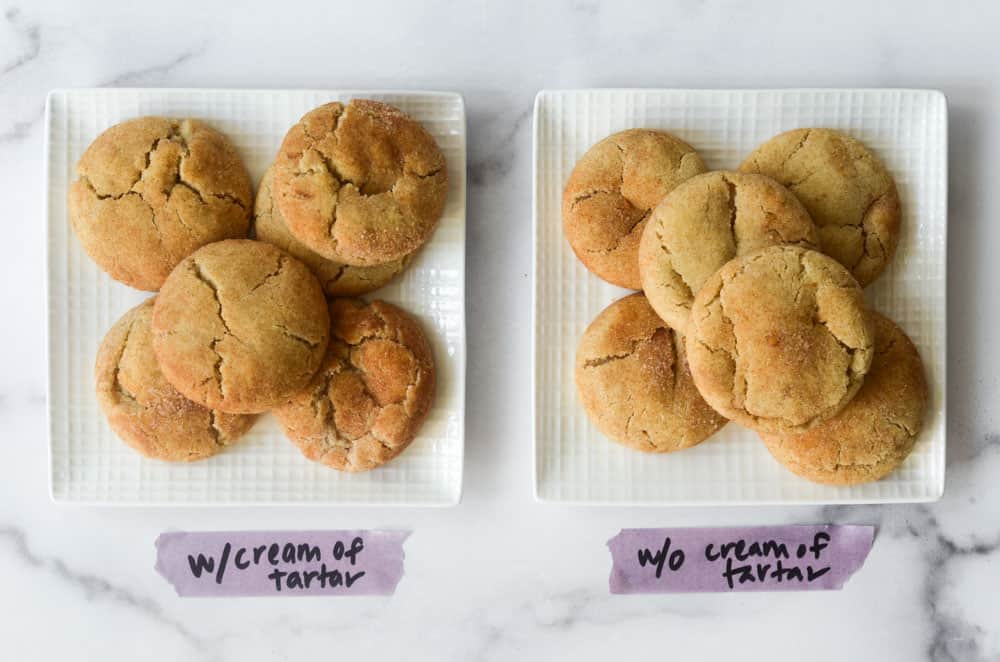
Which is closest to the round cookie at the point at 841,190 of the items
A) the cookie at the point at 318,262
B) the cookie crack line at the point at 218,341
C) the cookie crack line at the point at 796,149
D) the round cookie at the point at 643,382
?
the cookie crack line at the point at 796,149

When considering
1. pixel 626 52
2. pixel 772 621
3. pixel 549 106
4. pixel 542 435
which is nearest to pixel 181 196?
pixel 549 106

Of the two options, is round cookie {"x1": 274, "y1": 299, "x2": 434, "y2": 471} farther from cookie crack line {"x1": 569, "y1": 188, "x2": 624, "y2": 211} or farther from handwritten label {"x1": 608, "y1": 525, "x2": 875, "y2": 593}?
handwritten label {"x1": 608, "y1": 525, "x2": 875, "y2": 593}

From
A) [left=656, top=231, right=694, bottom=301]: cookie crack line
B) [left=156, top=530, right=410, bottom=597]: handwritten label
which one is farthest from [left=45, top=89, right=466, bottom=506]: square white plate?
[left=656, top=231, right=694, bottom=301]: cookie crack line

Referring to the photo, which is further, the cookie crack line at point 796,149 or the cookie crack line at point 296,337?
the cookie crack line at point 796,149

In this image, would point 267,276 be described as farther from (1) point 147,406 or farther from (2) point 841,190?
(2) point 841,190

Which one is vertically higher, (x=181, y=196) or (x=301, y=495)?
(x=181, y=196)

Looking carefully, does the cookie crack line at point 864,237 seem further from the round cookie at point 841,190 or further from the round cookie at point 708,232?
the round cookie at point 708,232

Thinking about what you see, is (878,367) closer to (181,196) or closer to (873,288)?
(873,288)
